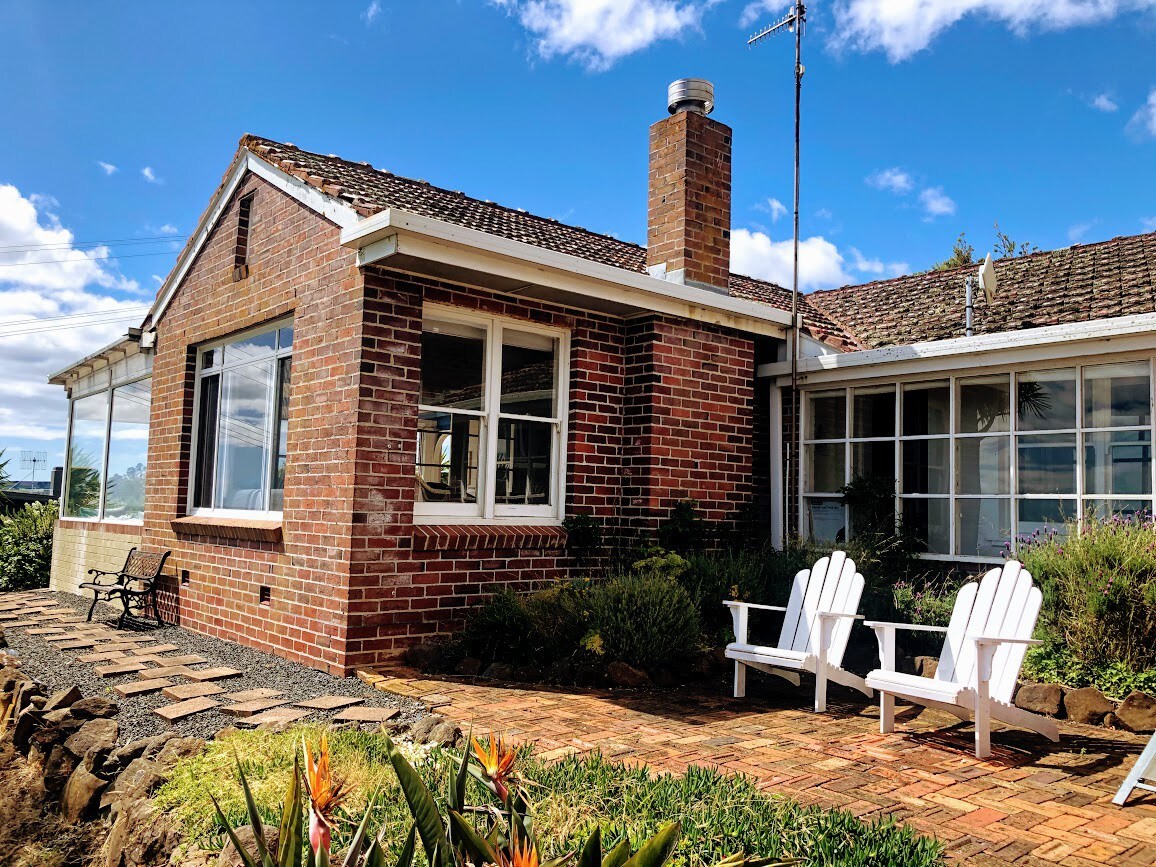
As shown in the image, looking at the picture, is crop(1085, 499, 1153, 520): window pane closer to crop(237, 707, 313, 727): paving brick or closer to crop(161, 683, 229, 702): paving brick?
crop(237, 707, 313, 727): paving brick

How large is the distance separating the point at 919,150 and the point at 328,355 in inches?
529

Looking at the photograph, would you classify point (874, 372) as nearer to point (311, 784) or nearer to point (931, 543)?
point (931, 543)

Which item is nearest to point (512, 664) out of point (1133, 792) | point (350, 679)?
point (350, 679)

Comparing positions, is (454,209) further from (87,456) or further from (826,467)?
(87,456)

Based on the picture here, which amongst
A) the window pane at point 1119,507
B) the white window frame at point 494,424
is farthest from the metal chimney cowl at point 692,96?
the window pane at point 1119,507

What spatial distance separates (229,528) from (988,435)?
6928 mm

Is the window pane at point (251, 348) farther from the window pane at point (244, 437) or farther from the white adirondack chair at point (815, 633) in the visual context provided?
the white adirondack chair at point (815, 633)

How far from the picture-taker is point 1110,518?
22.2 ft

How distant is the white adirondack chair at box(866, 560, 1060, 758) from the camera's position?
4840mm

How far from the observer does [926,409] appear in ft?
27.6

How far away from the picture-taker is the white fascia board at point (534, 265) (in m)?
6.39

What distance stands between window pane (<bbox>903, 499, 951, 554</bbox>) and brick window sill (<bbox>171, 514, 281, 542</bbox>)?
18.6 feet

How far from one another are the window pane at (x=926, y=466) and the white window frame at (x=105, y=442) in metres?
8.63

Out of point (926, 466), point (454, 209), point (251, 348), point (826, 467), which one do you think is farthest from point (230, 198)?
point (926, 466)
